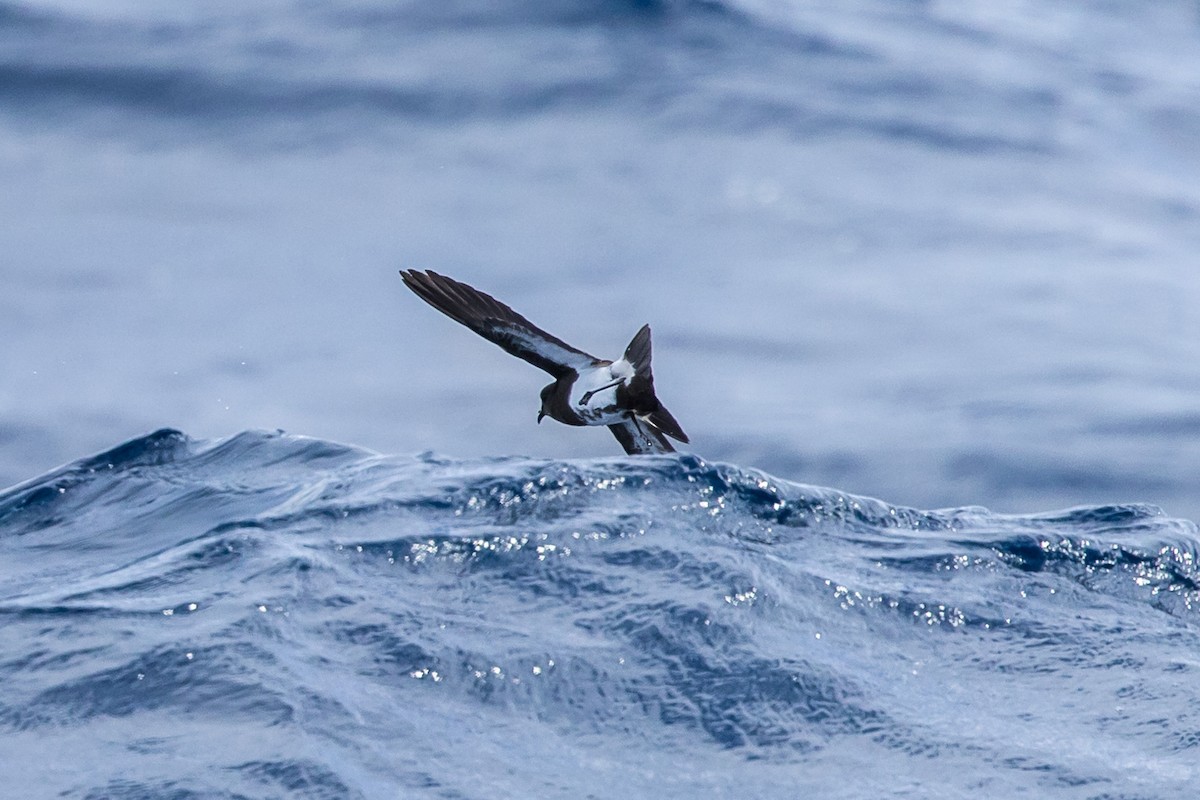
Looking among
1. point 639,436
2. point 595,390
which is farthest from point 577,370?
point 639,436

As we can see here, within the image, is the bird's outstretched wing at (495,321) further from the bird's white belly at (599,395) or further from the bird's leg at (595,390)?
the bird's leg at (595,390)

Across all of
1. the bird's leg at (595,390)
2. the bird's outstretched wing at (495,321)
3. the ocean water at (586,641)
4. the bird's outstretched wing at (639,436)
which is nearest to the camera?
the ocean water at (586,641)

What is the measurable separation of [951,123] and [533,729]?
1199 cm

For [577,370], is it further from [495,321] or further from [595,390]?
[495,321]

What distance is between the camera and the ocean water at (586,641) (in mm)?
5277

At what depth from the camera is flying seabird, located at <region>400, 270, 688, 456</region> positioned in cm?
862

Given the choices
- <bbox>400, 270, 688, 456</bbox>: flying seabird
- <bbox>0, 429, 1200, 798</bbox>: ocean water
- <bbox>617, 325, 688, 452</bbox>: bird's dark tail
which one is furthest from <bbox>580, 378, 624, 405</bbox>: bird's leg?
<bbox>0, 429, 1200, 798</bbox>: ocean water

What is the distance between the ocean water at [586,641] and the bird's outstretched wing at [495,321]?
1.22m

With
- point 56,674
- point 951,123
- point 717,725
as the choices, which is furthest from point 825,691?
point 951,123

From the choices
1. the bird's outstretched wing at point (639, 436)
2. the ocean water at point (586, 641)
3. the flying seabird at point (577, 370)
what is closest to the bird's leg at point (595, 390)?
the flying seabird at point (577, 370)

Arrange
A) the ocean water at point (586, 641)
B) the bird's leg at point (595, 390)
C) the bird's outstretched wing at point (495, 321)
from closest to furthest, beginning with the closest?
the ocean water at point (586, 641) → the bird's leg at point (595, 390) → the bird's outstretched wing at point (495, 321)

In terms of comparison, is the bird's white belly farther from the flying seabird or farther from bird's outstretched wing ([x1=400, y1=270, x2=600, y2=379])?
bird's outstretched wing ([x1=400, y1=270, x2=600, y2=379])

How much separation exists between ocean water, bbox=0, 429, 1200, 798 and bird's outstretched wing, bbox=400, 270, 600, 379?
122 cm

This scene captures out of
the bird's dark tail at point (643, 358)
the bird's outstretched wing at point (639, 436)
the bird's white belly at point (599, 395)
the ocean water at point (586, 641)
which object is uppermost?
the bird's dark tail at point (643, 358)
